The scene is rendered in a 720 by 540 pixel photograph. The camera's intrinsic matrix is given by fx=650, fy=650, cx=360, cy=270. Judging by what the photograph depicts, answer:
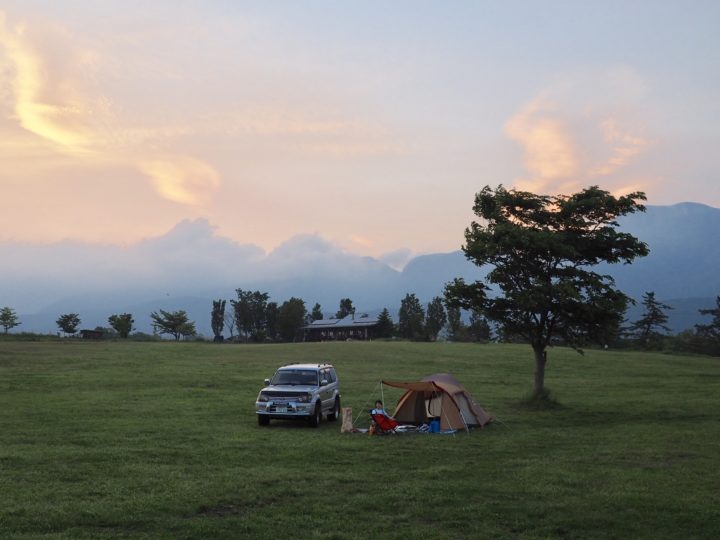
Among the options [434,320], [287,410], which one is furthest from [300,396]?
[434,320]

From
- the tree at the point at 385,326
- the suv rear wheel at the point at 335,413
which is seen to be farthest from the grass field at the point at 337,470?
the tree at the point at 385,326

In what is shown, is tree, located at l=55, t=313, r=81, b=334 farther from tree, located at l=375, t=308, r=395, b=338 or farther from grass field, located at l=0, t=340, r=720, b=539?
grass field, located at l=0, t=340, r=720, b=539

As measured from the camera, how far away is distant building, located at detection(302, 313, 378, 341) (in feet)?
439

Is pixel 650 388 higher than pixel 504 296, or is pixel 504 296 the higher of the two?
pixel 504 296

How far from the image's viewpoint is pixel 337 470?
636 inches

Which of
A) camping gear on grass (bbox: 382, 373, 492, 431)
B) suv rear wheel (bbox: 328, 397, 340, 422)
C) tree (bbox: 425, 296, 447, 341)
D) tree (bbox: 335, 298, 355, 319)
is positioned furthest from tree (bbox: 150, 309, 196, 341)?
camping gear on grass (bbox: 382, 373, 492, 431)

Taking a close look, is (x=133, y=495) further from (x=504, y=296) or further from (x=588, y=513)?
(x=504, y=296)

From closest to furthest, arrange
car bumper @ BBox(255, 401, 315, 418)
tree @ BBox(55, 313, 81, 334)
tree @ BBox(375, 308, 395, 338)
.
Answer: car bumper @ BBox(255, 401, 315, 418) < tree @ BBox(55, 313, 81, 334) < tree @ BBox(375, 308, 395, 338)

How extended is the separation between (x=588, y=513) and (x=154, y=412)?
1938 cm

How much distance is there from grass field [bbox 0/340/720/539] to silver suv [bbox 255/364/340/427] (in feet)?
2.16

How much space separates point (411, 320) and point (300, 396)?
328 feet

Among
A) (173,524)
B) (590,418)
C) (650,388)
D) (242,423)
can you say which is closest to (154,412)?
(242,423)

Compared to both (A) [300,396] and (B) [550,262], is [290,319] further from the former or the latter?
A: (A) [300,396]

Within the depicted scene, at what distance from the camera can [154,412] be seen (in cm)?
2677
